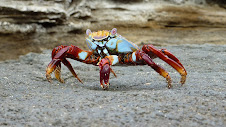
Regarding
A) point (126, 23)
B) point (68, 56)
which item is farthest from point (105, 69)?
point (126, 23)

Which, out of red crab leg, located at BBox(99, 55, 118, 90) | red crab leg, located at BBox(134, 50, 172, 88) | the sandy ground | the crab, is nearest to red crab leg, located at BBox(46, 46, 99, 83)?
the crab

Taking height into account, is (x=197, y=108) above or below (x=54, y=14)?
below

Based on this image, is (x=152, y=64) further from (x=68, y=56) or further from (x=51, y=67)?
(x=51, y=67)

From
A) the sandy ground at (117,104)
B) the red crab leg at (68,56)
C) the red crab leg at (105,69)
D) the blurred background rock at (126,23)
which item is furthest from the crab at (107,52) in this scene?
the blurred background rock at (126,23)

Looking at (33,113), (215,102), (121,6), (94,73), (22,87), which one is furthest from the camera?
(121,6)

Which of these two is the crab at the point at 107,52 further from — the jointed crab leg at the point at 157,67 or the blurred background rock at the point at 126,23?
the blurred background rock at the point at 126,23

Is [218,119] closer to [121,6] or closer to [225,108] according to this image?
[225,108]

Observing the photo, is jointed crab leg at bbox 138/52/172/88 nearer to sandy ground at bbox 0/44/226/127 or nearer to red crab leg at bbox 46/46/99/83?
sandy ground at bbox 0/44/226/127

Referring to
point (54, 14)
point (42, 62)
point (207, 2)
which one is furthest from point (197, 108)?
point (207, 2)
